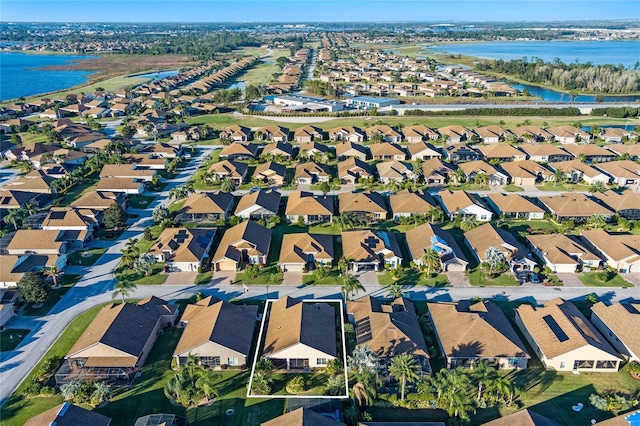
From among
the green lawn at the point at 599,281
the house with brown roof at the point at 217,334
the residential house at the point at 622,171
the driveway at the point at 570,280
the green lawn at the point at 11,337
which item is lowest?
the green lawn at the point at 11,337

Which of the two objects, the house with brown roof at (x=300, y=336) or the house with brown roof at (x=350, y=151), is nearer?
the house with brown roof at (x=300, y=336)

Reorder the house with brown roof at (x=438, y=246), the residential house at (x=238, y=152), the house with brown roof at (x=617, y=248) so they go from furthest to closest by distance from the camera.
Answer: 1. the residential house at (x=238, y=152)
2. the house with brown roof at (x=438, y=246)
3. the house with brown roof at (x=617, y=248)

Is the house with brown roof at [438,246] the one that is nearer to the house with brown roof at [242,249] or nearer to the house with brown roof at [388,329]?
Answer: the house with brown roof at [388,329]

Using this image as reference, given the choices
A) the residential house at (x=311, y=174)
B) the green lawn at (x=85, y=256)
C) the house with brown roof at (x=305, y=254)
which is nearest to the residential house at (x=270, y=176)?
the residential house at (x=311, y=174)

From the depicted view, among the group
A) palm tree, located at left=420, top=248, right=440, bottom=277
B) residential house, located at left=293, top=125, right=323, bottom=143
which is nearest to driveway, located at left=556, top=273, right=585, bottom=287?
palm tree, located at left=420, top=248, right=440, bottom=277

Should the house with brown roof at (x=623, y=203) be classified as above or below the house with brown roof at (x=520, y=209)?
above

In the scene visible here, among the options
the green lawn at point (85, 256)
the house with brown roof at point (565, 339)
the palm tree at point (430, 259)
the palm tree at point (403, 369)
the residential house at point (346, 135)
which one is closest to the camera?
the palm tree at point (403, 369)

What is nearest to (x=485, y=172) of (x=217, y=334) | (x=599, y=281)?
(x=599, y=281)

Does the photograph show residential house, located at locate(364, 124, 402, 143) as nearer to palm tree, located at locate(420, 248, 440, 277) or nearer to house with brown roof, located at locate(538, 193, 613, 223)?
house with brown roof, located at locate(538, 193, 613, 223)
